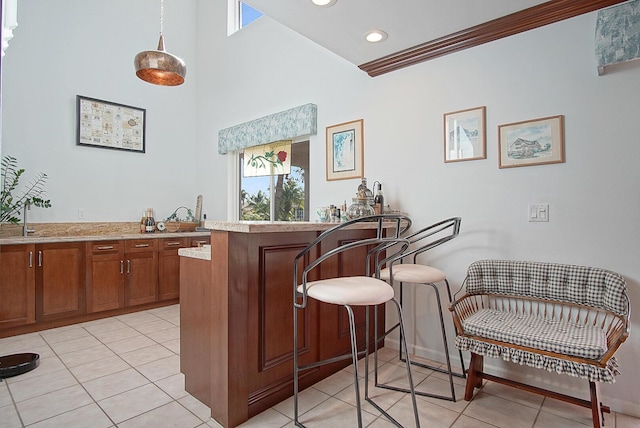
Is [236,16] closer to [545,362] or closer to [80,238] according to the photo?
[80,238]

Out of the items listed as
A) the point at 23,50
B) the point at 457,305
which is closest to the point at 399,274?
the point at 457,305

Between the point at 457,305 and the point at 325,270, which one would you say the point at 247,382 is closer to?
the point at 325,270

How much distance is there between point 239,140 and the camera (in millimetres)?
4621

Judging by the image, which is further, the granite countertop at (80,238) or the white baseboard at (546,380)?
the granite countertop at (80,238)

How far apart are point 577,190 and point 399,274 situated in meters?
1.27

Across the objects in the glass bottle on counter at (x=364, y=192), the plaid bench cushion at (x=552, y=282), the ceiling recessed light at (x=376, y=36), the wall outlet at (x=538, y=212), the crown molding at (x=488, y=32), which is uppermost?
the ceiling recessed light at (x=376, y=36)

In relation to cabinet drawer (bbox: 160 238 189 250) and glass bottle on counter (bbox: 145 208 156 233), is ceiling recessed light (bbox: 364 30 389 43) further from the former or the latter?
glass bottle on counter (bbox: 145 208 156 233)

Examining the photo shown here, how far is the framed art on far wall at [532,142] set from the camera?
2.37m

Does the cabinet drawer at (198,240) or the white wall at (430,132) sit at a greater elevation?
the white wall at (430,132)

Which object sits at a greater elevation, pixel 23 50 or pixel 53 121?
pixel 23 50

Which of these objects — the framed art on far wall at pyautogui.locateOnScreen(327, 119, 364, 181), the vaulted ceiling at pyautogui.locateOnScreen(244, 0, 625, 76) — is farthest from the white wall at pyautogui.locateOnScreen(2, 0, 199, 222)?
the vaulted ceiling at pyautogui.locateOnScreen(244, 0, 625, 76)

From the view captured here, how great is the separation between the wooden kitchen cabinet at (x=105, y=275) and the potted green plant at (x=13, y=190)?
30.4 inches

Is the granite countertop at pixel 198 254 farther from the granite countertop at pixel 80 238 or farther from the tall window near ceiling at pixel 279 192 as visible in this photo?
the granite countertop at pixel 80 238

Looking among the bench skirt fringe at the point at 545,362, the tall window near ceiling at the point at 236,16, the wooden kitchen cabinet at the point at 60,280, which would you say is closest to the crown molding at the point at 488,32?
the bench skirt fringe at the point at 545,362
